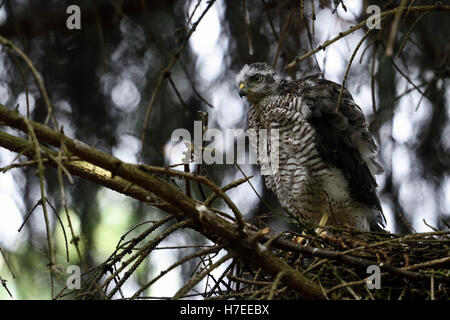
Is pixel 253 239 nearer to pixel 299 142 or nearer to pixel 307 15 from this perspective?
pixel 299 142

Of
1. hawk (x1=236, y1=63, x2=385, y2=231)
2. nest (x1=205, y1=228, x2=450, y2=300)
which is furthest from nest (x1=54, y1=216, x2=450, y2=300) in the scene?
hawk (x1=236, y1=63, x2=385, y2=231)

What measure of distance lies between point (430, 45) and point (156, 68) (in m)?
2.21

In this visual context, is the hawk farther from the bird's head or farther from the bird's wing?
the bird's head

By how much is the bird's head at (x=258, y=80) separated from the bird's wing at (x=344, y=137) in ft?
1.00

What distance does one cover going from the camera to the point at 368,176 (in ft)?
14.2

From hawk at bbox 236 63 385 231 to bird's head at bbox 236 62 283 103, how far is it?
18 cm

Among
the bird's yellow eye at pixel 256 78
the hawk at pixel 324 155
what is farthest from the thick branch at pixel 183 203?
the bird's yellow eye at pixel 256 78

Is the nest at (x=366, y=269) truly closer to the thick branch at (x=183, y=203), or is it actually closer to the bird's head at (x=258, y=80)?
the thick branch at (x=183, y=203)

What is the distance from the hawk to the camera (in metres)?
4.25

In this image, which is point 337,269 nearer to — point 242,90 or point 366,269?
point 366,269

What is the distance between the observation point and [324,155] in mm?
4223

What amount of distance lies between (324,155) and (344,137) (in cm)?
21

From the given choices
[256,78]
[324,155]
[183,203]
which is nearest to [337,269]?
[183,203]
